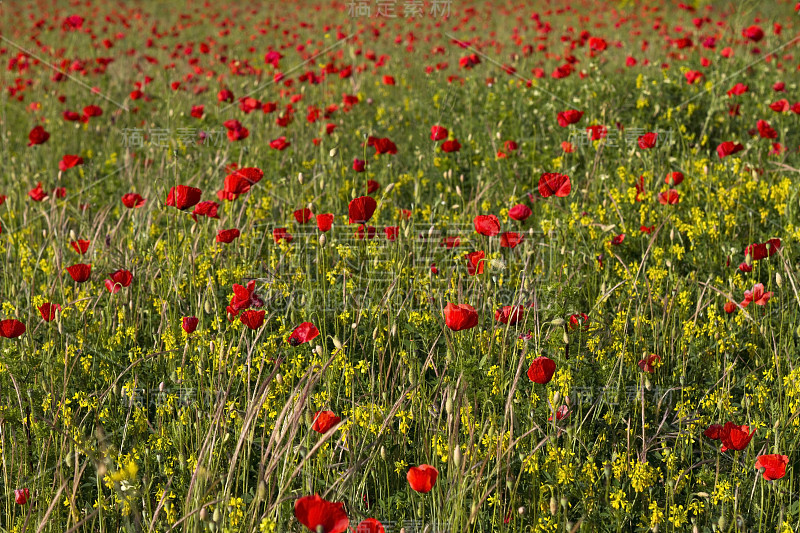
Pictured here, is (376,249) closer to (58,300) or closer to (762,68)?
→ (58,300)

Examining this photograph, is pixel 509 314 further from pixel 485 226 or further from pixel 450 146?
pixel 450 146

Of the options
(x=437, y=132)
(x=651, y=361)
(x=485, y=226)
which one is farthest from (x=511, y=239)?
(x=437, y=132)

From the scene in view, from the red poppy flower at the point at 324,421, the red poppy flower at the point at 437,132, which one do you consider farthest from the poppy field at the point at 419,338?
the red poppy flower at the point at 437,132

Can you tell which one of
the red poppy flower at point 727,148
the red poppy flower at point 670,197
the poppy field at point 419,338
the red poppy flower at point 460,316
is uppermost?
the red poppy flower at point 727,148

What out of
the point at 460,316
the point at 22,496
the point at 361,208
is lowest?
the point at 22,496

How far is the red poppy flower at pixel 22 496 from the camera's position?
5.13 feet

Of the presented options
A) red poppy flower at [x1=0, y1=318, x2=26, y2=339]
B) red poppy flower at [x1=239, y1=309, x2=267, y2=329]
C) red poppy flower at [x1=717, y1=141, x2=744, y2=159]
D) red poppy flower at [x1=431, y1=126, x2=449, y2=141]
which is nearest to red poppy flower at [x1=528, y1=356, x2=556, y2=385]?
red poppy flower at [x1=239, y1=309, x2=267, y2=329]

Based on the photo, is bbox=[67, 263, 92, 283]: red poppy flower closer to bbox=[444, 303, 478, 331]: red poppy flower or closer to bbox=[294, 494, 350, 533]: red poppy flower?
bbox=[444, 303, 478, 331]: red poppy flower

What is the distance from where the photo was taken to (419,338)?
7.84ft

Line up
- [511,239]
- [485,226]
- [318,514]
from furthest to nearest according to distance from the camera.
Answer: [511,239], [485,226], [318,514]

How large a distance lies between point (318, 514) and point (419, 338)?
1.22 m

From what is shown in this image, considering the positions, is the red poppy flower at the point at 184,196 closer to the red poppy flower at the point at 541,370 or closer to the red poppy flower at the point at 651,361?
the red poppy flower at the point at 541,370

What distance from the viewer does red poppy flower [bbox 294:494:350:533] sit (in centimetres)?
119

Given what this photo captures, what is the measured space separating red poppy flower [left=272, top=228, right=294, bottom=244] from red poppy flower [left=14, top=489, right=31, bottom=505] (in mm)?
1347
